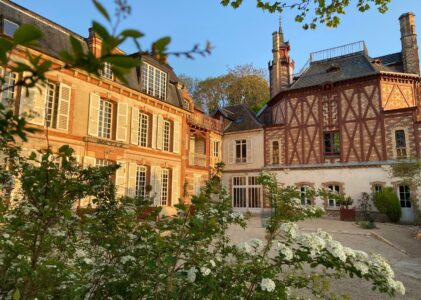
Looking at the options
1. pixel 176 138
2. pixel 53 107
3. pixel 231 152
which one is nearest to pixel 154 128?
pixel 176 138

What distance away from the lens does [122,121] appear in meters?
13.2

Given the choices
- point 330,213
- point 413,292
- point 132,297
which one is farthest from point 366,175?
point 132,297

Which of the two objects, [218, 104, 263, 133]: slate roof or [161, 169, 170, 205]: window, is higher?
[218, 104, 263, 133]: slate roof

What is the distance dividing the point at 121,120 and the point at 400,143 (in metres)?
14.8

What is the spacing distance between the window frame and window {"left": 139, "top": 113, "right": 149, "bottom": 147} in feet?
27.2

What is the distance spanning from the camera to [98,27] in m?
0.70

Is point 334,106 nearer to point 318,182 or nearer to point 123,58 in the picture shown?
point 318,182

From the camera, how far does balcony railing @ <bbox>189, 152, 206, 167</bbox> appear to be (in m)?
18.7

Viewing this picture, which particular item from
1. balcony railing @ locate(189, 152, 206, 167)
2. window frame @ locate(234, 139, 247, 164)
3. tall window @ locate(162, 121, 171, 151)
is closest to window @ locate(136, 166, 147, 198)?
tall window @ locate(162, 121, 171, 151)

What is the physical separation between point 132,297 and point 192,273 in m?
0.58

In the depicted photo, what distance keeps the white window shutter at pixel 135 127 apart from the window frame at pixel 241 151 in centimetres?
907

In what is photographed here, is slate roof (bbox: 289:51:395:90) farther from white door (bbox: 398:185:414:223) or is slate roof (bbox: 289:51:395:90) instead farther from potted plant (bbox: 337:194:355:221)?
potted plant (bbox: 337:194:355:221)

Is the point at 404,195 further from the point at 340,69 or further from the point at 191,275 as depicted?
the point at 191,275

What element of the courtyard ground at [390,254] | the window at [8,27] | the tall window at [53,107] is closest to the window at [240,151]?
the courtyard ground at [390,254]
